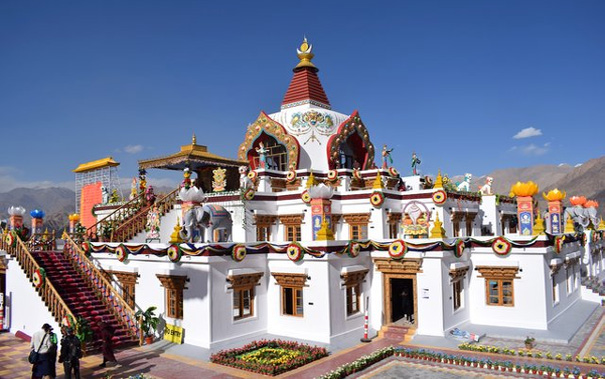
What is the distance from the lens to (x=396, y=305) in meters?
23.4

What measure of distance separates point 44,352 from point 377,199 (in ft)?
53.7

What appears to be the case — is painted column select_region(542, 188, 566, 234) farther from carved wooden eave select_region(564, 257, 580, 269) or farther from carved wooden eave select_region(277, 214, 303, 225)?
carved wooden eave select_region(277, 214, 303, 225)

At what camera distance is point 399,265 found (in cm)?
1981

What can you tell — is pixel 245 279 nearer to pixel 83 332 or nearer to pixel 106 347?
pixel 106 347

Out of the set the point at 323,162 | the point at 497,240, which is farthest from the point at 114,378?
the point at 323,162

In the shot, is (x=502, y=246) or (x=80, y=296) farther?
(x=502, y=246)

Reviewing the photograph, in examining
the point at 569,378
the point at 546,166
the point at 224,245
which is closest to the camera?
the point at 569,378

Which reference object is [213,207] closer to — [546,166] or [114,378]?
[114,378]

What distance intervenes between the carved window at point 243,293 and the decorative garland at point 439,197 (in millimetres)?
11333

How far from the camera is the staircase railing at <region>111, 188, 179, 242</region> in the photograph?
25359 millimetres

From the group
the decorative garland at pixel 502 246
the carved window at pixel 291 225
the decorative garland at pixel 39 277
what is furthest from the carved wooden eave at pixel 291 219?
the decorative garland at pixel 39 277

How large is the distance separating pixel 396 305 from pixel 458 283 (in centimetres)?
381

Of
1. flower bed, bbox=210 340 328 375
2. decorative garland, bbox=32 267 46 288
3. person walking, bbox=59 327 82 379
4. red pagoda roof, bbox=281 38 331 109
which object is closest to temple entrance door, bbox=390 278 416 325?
flower bed, bbox=210 340 328 375

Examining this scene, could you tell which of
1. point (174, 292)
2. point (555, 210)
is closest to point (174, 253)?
point (174, 292)
